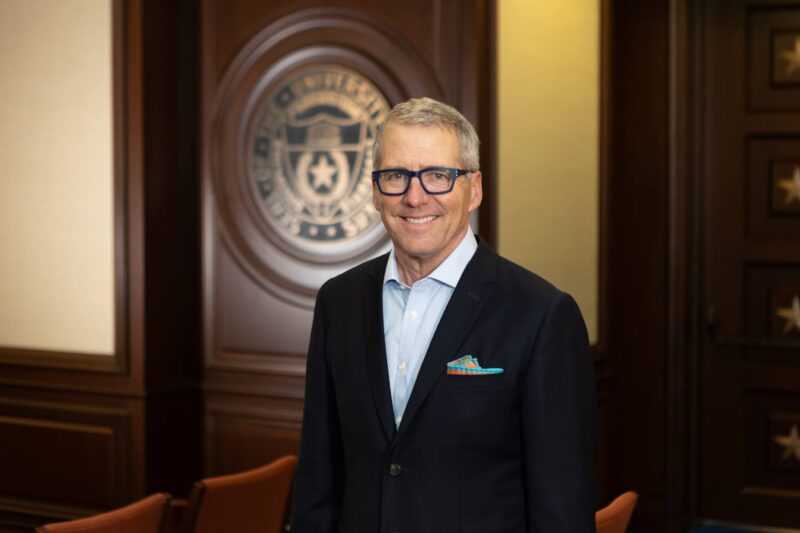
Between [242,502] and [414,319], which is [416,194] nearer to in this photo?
[414,319]

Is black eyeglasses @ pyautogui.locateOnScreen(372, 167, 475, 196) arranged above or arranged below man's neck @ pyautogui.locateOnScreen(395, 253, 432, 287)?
above

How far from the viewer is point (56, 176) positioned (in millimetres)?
4391

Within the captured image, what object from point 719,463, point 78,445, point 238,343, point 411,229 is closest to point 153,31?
point 238,343

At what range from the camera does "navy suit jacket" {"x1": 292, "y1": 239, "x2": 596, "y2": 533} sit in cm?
174

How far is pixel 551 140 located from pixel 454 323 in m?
2.49

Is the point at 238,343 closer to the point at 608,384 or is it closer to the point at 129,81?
the point at 129,81

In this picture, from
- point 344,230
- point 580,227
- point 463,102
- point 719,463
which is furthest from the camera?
point 719,463

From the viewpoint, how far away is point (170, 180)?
431cm

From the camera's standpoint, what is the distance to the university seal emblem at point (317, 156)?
4047 millimetres

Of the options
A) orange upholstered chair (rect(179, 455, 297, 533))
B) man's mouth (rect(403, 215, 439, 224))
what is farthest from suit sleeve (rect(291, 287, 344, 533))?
orange upholstered chair (rect(179, 455, 297, 533))

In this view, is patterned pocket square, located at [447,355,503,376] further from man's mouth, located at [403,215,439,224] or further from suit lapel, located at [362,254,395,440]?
man's mouth, located at [403,215,439,224]

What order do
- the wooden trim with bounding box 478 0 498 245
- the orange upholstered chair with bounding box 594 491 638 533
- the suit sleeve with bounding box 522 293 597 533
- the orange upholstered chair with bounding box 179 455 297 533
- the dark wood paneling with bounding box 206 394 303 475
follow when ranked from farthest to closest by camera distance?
the dark wood paneling with bounding box 206 394 303 475, the wooden trim with bounding box 478 0 498 245, the orange upholstered chair with bounding box 179 455 297 533, the orange upholstered chair with bounding box 594 491 638 533, the suit sleeve with bounding box 522 293 597 533

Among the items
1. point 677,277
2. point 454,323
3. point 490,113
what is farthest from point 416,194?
point 677,277

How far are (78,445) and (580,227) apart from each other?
2.27 metres
